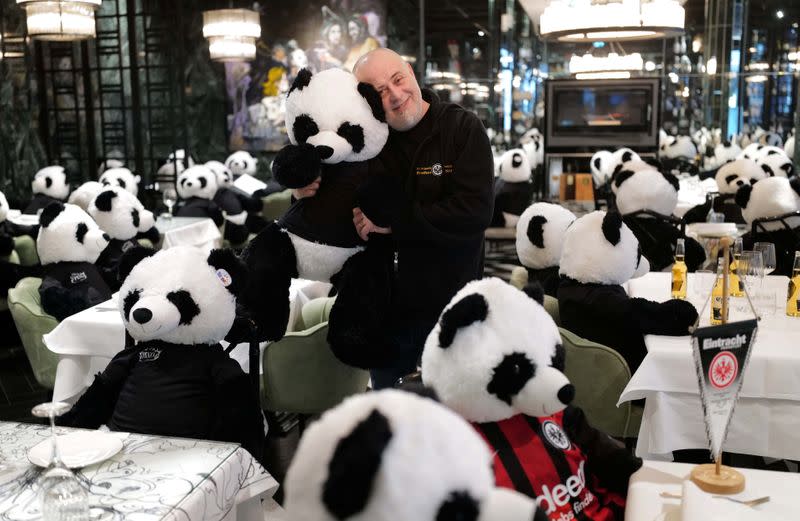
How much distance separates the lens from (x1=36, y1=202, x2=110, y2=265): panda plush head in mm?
4477

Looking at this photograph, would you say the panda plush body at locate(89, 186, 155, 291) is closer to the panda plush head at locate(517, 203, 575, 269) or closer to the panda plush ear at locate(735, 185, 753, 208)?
the panda plush head at locate(517, 203, 575, 269)

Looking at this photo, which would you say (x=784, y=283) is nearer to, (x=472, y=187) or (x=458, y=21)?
(x=472, y=187)

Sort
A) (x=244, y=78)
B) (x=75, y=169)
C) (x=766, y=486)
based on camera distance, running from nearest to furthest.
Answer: (x=766, y=486)
(x=75, y=169)
(x=244, y=78)

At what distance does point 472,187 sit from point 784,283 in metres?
1.85

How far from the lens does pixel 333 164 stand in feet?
8.46

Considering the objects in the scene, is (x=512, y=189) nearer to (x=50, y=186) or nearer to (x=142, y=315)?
(x=50, y=186)

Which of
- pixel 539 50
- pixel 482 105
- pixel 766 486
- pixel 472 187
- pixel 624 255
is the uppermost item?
pixel 539 50

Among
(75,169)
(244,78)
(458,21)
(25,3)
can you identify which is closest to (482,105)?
(458,21)

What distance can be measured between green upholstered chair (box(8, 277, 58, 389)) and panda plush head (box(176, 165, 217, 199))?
431 cm

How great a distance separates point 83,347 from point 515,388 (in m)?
2.45

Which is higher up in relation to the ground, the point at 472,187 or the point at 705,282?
the point at 472,187

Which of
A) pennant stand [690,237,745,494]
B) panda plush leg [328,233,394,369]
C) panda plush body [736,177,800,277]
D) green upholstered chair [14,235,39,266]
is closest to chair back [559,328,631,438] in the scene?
panda plush leg [328,233,394,369]

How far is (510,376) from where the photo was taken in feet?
5.44

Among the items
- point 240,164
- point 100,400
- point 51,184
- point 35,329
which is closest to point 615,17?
point 35,329
